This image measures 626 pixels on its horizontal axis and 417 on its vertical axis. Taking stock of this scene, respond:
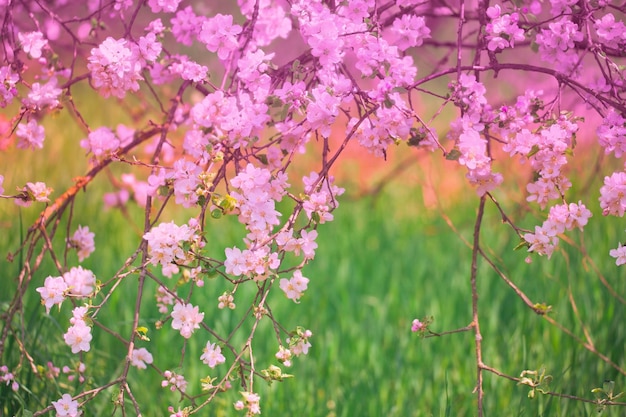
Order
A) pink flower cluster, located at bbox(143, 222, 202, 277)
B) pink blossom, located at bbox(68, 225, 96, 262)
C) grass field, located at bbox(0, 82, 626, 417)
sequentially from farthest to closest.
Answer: grass field, located at bbox(0, 82, 626, 417), pink blossom, located at bbox(68, 225, 96, 262), pink flower cluster, located at bbox(143, 222, 202, 277)

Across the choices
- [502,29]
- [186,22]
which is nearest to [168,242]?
[186,22]

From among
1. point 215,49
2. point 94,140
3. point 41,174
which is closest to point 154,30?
point 215,49

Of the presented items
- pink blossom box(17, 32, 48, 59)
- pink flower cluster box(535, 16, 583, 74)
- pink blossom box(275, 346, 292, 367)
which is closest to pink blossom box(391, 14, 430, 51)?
pink flower cluster box(535, 16, 583, 74)

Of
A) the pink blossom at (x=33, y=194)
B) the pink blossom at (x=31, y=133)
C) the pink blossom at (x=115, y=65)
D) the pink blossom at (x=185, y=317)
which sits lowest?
the pink blossom at (x=185, y=317)

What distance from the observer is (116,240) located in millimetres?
3404

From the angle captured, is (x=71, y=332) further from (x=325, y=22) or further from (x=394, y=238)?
(x=394, y=238)

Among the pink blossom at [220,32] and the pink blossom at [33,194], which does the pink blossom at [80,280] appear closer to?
the pink blossom at [33,194]

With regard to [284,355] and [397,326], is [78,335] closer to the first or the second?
[284,355]

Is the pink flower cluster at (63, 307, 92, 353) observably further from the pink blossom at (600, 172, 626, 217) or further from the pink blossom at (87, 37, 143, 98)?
→ the pink blossom at (600, 172, 626, 217)

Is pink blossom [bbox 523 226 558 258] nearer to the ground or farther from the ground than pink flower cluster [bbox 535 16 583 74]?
nearer to the ground

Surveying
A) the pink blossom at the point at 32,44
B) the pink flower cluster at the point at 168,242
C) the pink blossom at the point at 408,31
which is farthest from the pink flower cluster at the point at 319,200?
the pink blossom at the point at 32,44

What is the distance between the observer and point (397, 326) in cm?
286

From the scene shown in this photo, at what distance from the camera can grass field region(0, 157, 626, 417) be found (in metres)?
2.16

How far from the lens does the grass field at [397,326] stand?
2.16 metres
